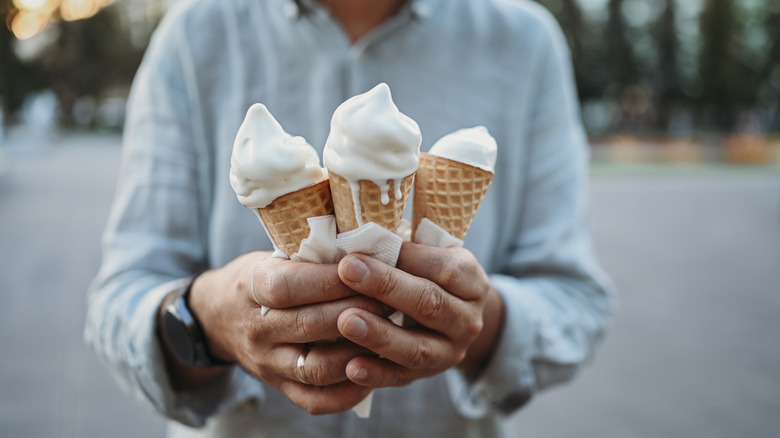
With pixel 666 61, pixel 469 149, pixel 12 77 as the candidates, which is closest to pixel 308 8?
pixel 469 149

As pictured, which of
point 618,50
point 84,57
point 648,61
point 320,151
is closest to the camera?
point 320,151

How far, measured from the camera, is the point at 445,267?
1.02m

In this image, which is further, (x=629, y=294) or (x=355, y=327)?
(x=629, y=294)

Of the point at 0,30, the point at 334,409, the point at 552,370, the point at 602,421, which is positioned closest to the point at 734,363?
the point at 602,421

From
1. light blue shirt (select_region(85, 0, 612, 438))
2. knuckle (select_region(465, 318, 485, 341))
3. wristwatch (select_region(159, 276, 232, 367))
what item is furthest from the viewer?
light blue shirt (select_region(85, 0, 612, 438))

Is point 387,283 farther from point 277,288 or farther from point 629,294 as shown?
point 629,294

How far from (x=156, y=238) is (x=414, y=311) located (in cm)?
83

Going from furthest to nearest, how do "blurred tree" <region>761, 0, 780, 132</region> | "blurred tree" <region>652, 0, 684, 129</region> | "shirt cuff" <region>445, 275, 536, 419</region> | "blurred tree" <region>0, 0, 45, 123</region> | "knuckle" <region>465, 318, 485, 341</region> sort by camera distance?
"blurred tree" <region>0, 0, 45, 123</region>, "blurred tree" <region>652, 0, 684, 129</region>, "blurred tree" <region>761, 0, 780, 132</region>, "shirt cuff" <region>445, 275, 536, 419</region>, "knuckle" <region>465, 318, 485, 341</region>

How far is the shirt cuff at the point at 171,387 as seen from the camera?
4.42 feet

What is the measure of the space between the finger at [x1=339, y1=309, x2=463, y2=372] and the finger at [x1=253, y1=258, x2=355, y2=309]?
49 mm

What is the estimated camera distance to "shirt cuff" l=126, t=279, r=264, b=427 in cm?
135

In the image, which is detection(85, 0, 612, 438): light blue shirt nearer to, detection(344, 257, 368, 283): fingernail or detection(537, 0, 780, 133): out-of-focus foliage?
detection(344, 257, 368, 283): fingernail

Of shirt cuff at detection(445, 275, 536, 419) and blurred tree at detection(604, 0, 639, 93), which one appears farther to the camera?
blurred tree at detection(604, 0, 639, 93)

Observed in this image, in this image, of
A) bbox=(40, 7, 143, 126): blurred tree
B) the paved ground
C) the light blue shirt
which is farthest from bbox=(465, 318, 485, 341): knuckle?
bbox=(40, 7, 143, 126): blurred tree
